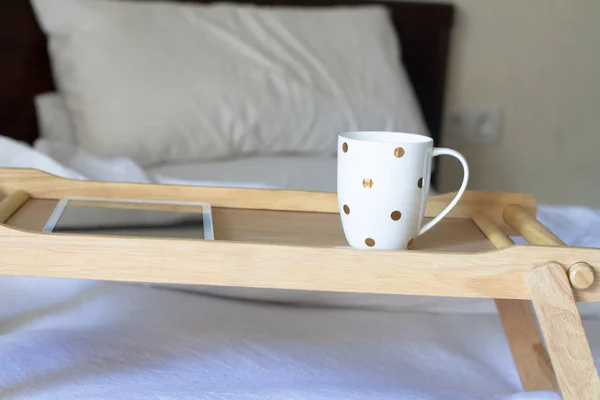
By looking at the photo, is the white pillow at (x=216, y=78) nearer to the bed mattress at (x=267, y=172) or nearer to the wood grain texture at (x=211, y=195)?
the bed mattress at (x=267, y=172)

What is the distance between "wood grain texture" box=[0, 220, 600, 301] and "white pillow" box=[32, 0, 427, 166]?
2.64 ft

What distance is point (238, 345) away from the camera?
0.66 m

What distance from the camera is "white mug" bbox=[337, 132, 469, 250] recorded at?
0.55 meters

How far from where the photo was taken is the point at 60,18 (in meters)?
1.33

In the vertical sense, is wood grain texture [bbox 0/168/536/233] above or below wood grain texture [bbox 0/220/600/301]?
below

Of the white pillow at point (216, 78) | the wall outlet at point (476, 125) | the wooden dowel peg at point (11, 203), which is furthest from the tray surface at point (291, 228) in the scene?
the wall outlet at point (476, 125)

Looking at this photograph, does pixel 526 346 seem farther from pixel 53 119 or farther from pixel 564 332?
pixel 53 119

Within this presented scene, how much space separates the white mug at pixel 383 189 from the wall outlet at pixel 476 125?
134 cm

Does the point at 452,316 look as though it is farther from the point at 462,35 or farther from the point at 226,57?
the point at 462,35

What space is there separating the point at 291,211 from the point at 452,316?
0.22m

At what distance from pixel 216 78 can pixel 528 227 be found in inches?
32.4

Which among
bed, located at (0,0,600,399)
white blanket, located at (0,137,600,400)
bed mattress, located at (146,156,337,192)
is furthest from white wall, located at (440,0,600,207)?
white blanket, located at (0,137,600,400)

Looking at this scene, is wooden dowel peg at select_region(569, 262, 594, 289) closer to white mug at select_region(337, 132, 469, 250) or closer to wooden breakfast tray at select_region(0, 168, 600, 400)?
wooden breakfast tray at select_region(0, 168, 600, 400)

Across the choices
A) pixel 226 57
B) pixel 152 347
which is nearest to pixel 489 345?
pixel 152 347
